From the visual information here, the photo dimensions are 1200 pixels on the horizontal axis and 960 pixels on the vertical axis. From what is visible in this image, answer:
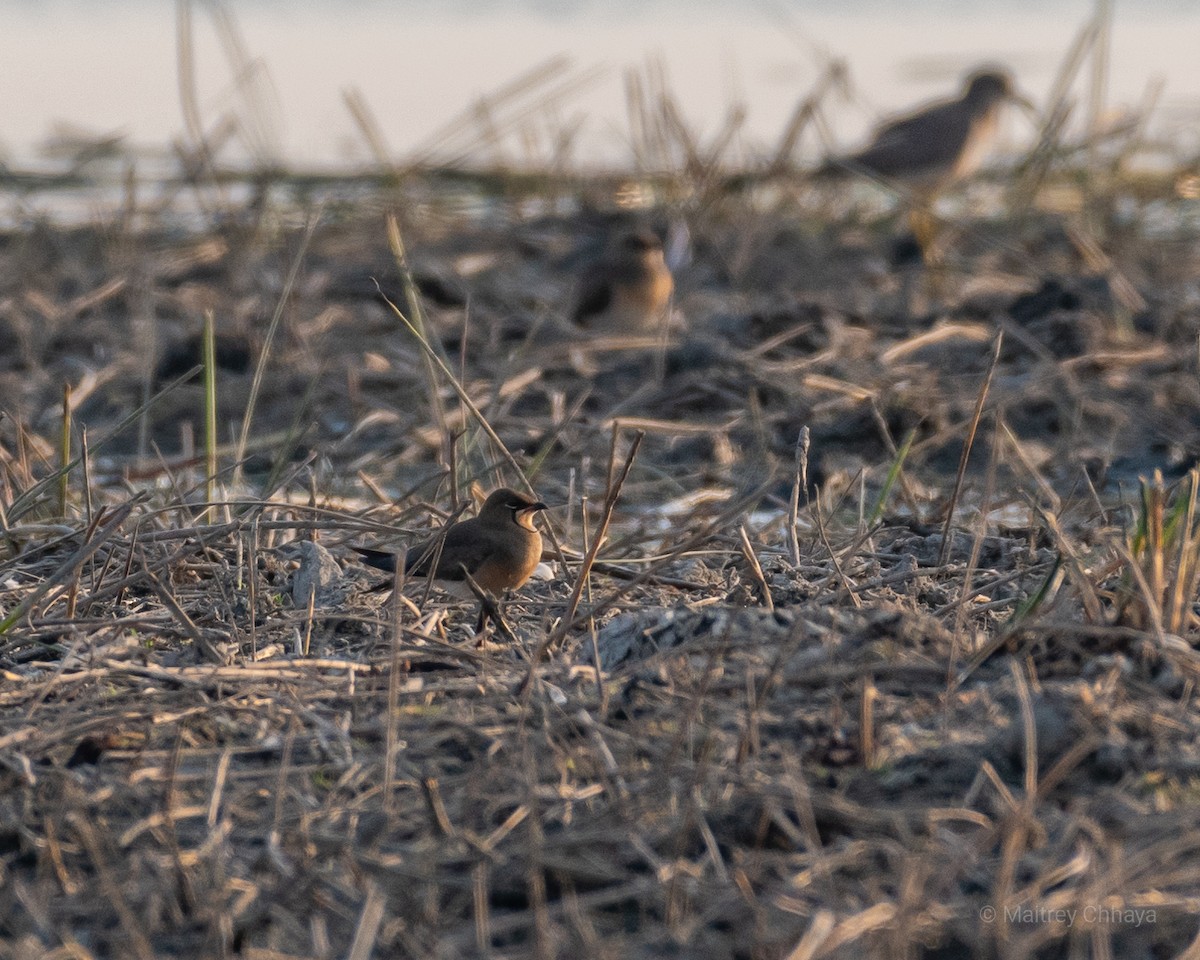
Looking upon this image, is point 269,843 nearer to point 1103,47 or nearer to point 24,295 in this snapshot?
point 24,295

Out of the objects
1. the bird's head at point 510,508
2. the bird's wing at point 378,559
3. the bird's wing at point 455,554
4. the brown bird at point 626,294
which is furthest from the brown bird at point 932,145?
the bird's wing at point 455,554

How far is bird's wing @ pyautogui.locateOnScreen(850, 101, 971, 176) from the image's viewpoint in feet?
39.4

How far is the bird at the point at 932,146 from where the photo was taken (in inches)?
473

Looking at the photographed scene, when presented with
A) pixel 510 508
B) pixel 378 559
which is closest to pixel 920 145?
pixel 510 508

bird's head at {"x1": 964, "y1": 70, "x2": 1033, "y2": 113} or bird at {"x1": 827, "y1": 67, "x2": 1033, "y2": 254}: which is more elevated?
bird's head at {"x1": 964, "y1": 70, "x2": 1033, "y2": 113}

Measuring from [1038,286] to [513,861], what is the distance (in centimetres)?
720

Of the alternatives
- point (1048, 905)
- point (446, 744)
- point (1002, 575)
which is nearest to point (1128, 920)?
point (1048, 905)

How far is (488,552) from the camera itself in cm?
479

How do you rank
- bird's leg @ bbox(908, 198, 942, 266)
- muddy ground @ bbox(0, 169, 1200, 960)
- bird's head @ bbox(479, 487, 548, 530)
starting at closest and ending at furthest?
muddy ground @ bbox(0, 169, 1200, 960) → bird's head @ bbox(479, 487, 548, 530) → bird's leg @ bbox(908, 198, 942, 266)

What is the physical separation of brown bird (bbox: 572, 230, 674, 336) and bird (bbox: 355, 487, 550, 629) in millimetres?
4467

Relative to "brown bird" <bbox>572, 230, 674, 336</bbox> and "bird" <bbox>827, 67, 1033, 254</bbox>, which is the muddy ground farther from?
"bird" <bbox>827, 67, 1033, 254</bbox>

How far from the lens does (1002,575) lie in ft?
15.4

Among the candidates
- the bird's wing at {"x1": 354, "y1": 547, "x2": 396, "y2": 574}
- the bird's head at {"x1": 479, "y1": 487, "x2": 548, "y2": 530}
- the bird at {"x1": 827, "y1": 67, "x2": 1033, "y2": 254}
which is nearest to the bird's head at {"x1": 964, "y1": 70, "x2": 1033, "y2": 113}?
the bird at {"x1": 827, "y1": 67, "x2": 1033, "y2": 254}

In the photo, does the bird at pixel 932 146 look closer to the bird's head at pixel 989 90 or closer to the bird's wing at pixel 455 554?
the bird's head at pixel 989 90
